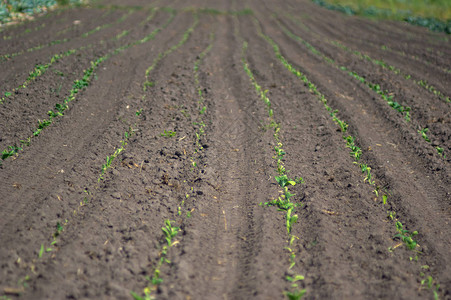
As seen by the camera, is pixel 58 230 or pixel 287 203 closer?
pixel 58 230

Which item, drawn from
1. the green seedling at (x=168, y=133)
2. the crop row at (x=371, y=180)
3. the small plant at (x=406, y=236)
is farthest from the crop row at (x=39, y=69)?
the small plant at (x=406, y=236)

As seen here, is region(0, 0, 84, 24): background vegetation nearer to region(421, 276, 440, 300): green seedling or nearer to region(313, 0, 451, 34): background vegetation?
region(421, 276, 440, 300): green seedling

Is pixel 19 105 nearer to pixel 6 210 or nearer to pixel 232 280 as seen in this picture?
pixel 6 210

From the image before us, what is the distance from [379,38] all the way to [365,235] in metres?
11.6

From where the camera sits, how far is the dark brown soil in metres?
3.16

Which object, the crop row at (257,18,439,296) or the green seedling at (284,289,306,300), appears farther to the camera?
the crop row at (257,18,439,296)

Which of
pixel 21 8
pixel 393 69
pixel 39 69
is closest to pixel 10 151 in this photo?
pixel 39 69

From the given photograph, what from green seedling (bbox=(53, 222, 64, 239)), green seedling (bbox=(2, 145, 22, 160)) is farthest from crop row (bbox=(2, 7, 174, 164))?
green seedling (bbox=(53, 222, 64, 239))

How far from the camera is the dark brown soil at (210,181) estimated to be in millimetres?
3156

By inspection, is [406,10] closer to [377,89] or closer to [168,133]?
[377,89]

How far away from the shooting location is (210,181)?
4.50 metres

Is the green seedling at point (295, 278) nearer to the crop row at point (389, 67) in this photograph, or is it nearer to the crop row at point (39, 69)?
the crop row at point (39, 69)

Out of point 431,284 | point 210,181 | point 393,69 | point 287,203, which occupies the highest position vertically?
point 393,69

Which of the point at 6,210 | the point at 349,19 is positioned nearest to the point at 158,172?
the point at 6,210
